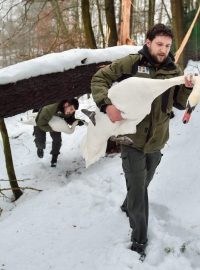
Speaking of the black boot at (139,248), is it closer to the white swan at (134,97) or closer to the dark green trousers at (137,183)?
the dark green trousers at (137,183)

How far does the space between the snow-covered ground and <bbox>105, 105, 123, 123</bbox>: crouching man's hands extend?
1.10m

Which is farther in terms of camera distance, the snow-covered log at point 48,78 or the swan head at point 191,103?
the snow-covered log at point 48,78

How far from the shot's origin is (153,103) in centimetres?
296

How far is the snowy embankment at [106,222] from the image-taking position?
127 inches

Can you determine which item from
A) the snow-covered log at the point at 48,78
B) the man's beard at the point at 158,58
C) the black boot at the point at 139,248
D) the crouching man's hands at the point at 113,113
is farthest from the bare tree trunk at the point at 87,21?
the black boot at the point at 139,248

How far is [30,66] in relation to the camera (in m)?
3.81

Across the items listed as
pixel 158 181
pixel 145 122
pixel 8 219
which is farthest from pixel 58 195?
pixel 145 122

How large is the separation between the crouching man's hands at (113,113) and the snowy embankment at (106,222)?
117cm

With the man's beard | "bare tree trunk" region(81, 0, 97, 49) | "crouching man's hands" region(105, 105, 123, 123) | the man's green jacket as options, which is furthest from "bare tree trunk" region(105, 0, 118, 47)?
"crouching man's hands" region(105, 105, 123, 123)

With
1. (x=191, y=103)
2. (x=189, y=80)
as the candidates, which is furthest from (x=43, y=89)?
(x=191, y=103)

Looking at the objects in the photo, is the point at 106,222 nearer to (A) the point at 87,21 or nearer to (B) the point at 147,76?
(B) the point at 147,76

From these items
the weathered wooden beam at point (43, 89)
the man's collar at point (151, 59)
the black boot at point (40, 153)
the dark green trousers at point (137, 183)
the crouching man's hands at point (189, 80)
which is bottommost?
the black boot at point (40, 153)

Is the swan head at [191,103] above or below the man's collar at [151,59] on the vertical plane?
below

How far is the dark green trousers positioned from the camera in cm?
305
